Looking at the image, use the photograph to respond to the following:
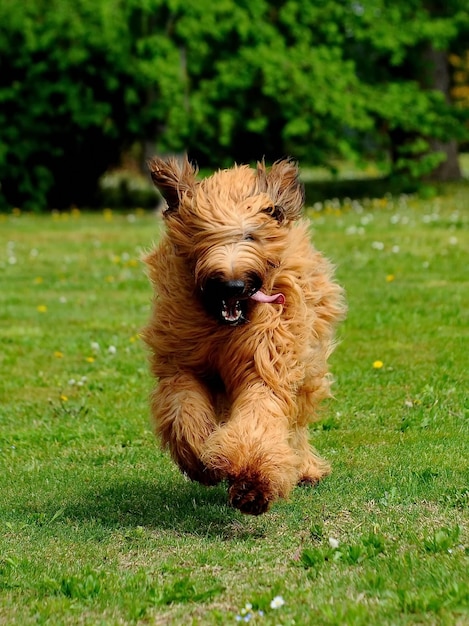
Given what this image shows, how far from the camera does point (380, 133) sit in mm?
21922

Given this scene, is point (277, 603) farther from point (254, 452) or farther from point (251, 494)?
point (254, 452)

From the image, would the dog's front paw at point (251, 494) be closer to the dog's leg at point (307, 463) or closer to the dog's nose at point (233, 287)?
the dog's nose at point (233, 287)

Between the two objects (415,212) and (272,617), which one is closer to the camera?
(272,617)

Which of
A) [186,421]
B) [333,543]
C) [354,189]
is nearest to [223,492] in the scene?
[186,421]

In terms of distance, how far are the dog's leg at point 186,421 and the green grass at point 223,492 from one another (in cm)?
29

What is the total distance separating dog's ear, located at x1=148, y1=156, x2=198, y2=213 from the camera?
5262 mm

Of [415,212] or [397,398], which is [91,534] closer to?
[397,398]

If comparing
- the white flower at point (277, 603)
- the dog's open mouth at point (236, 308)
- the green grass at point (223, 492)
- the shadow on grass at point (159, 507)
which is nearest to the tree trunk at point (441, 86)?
the green grass at point (223, 492)

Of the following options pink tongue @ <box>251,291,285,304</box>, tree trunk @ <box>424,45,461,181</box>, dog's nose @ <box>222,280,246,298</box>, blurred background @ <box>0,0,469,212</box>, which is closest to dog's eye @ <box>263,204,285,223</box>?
pink tongue @ <box>251,291,285,304</box>

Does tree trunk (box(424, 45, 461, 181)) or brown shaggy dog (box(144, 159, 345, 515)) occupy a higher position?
brown shaggy dog (box(144, 159, 345, 515))

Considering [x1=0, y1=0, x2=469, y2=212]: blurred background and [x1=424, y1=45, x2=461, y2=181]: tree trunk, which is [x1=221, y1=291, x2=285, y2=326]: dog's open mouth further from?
[x1=424, y1=45, x2=461, y2=181]: tree trunk

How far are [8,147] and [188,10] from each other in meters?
4.34

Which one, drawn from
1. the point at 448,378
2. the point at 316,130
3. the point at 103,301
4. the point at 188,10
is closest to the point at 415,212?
the point at 316,130

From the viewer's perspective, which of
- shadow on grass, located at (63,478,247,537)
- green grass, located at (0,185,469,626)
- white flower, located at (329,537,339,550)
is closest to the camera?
green grass, located at (0,185,469,626)
